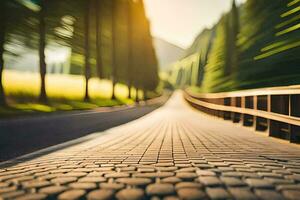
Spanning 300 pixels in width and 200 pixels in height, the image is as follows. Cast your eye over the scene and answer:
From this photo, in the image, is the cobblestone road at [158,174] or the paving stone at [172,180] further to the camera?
the paving stone at [172,180]

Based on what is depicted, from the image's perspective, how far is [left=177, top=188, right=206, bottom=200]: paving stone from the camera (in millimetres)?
3785

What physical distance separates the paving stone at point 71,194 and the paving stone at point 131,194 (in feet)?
1.28

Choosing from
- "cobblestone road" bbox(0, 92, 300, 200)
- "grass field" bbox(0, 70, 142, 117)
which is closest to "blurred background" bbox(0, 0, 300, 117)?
"grass field" bbox(0, 70, 142, 117)

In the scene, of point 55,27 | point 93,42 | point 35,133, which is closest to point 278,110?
point 35,133

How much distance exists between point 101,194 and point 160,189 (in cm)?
63

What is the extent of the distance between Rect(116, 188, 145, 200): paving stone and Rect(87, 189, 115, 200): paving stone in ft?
0.28

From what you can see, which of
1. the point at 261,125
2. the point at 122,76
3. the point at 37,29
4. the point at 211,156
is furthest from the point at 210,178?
the point at 122,76

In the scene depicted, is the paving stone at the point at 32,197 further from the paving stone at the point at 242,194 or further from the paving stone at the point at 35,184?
the paving stone at the point at 242,194

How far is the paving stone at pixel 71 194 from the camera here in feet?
12.7

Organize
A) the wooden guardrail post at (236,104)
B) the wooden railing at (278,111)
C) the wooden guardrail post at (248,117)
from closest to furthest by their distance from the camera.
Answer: the wooden railing at (278,111)
the wooden guardrail post at (248,117)
the wooden guardrail post at (236,104)

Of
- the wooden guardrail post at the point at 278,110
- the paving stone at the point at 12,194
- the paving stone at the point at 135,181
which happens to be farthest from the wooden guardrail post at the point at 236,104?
the paving stone at the point at 12,194

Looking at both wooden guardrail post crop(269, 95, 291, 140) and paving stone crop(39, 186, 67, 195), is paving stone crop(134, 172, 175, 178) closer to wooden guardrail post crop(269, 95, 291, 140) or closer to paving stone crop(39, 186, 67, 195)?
paving stone crop(39, 186, 67, 195)

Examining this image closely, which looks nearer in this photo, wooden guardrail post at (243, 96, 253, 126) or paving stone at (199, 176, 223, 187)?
paving stone at (199, 176, 223, 187)

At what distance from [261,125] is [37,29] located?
19821 millimetres
